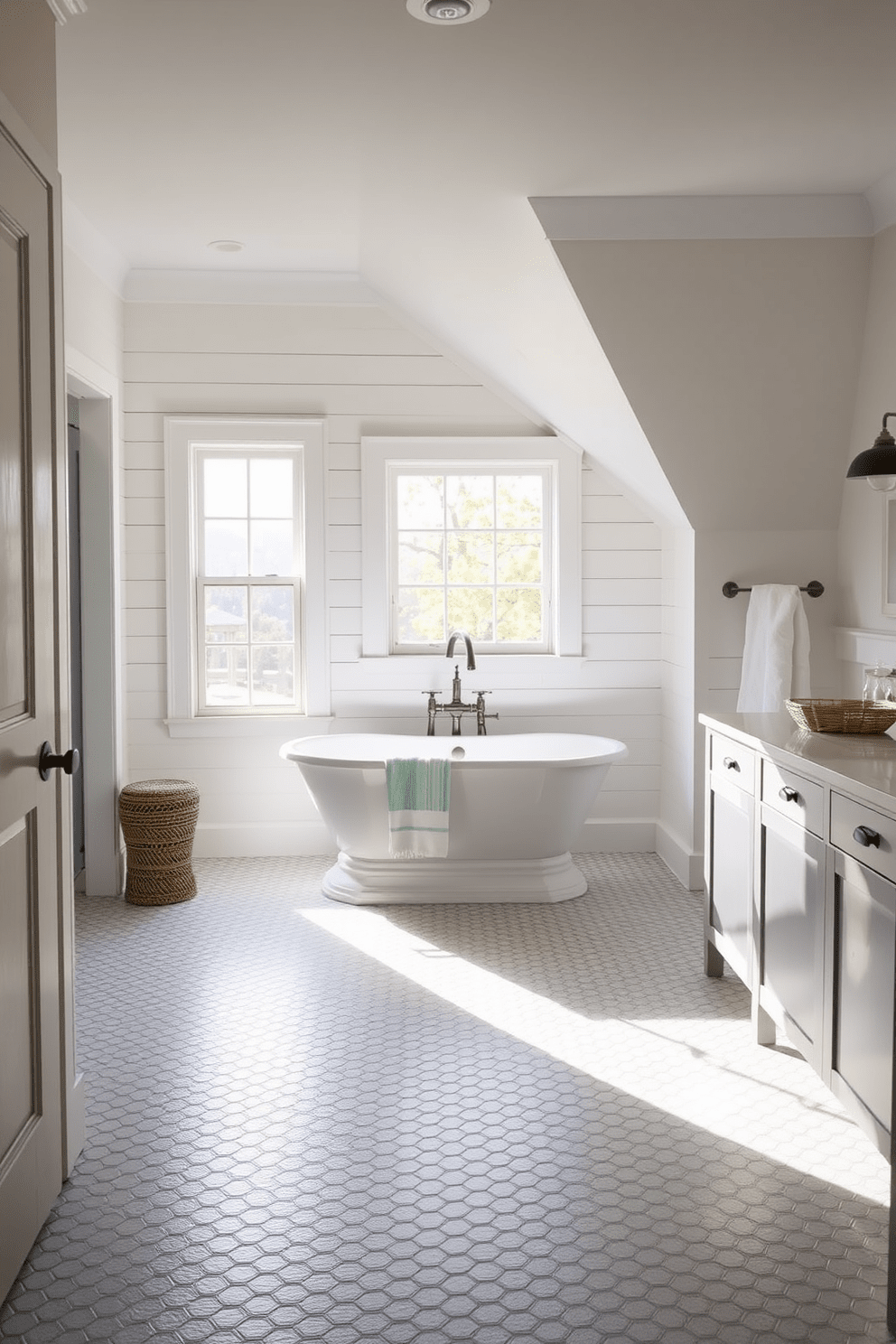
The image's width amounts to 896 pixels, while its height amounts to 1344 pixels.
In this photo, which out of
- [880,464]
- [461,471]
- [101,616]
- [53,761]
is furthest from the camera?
[461,471]

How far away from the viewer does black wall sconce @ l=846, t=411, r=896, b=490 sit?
10.0 feet

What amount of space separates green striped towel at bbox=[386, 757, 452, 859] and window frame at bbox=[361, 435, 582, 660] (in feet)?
3.60

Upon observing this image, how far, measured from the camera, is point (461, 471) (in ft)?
18.4

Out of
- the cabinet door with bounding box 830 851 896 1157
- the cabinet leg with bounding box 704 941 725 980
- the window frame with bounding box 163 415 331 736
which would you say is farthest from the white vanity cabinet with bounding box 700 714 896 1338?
the window frame with bounding box 163 415 331 736

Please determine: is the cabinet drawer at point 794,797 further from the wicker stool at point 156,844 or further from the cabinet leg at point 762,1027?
the wicker stool at point 156,844

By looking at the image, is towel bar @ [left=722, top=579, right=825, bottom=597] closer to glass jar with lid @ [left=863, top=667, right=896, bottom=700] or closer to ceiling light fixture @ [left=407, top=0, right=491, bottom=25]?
glass jar with lid @ [left=863, top=667, right=896, bottom=700]

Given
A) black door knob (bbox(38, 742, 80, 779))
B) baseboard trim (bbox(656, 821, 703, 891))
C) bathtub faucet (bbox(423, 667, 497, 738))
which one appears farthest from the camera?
bathtub faucet (bbox(423, 667, 497, 738))

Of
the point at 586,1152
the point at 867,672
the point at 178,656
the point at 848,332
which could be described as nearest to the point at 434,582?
the point at 178,656

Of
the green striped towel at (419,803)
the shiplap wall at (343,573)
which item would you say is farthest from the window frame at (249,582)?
the green striped towel at (419,803)

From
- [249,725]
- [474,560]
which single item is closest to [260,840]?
[249,725]

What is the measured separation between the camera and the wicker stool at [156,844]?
4.80 m

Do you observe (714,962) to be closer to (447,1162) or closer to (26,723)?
(447,1162)

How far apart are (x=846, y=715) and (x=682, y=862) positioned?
2073mm

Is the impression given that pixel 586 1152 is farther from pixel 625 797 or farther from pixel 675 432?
pixel 625 797
